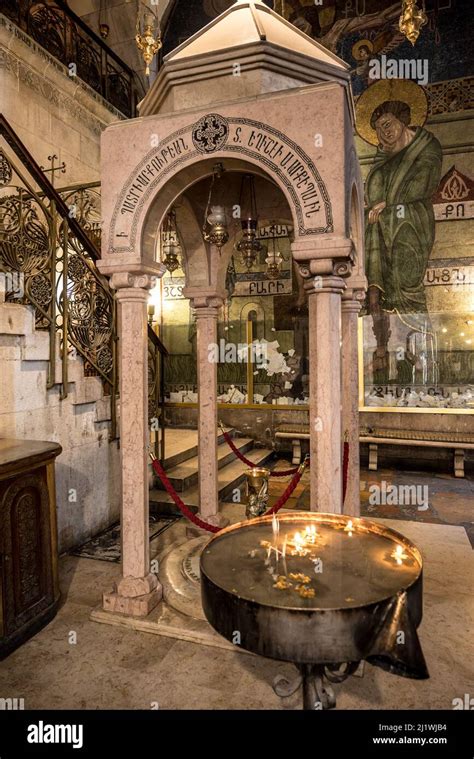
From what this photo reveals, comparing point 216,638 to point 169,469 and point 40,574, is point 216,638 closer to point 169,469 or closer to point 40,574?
point 40,574

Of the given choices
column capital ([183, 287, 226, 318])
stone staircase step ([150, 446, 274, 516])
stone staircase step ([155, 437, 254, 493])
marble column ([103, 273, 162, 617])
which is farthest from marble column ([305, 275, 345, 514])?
stone staircase step ([155, 437, 254, 493])

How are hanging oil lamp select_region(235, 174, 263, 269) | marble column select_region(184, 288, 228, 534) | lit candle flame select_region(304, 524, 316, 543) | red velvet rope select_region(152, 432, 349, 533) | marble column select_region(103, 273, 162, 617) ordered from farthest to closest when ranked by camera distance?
marble column select_region(184, 288, 228, 534)
hanging oil lamp select_region(235, 174, 263, 269)
red velvet rope select_region(152, 432, 349, 533)
marble column select_region(103, 273, 162, 617)
lit candle flame select_region(304, 524, 316, 543)

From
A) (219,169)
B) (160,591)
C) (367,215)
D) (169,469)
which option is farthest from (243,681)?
(367,215)

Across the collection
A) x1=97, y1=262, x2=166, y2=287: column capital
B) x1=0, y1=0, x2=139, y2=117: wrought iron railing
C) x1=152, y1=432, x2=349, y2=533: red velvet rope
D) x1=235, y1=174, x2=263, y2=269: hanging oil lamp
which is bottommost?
x1=152, y1=432, x2=349, y2=533: red velvet rope

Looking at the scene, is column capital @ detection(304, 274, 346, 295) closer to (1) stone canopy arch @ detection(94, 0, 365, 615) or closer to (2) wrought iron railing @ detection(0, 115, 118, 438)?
(1) stone canopy arch @ detection(94, 0, 365, 615)

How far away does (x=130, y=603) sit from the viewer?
3.50 m

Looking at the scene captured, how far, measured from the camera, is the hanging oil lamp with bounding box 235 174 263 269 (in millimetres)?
4395

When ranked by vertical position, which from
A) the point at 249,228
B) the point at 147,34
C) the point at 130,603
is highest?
the point at 147,34

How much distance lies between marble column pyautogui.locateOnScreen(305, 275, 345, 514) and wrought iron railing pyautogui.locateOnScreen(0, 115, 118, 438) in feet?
8.37

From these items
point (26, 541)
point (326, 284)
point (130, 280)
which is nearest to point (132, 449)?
point (26, 541)

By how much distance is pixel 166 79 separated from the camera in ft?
11.6

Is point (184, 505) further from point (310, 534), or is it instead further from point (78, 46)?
point (78, 46)

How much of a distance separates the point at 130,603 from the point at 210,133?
11.4 ft

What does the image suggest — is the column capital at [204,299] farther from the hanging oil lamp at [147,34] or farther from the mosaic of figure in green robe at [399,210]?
the mosaic of figure in green robe at [399,210]
